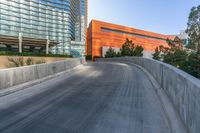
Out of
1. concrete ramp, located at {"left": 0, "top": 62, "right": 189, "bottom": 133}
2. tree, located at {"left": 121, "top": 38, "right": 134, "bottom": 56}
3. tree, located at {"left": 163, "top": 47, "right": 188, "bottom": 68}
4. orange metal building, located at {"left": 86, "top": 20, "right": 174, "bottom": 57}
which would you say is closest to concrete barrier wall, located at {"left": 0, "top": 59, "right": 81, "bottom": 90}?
concrete ramp, located at {"left": 0, "top": 62, "right": 189, "bottom": 133}

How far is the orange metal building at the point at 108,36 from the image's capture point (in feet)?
239

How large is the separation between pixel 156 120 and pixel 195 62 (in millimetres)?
25880

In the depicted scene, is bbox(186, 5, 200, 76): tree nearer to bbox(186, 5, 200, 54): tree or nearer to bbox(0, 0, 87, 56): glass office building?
bbox(186, 5, 200, 54): tree

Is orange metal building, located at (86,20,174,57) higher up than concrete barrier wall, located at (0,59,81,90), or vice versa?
orange metal building, located at (86,20,174,57)

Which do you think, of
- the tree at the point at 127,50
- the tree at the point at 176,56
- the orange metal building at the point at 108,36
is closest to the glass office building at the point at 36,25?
the orange metal building at the point at 108,36

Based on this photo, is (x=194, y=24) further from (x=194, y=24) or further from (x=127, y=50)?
(x=127, y=50)

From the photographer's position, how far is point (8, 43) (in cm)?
5047

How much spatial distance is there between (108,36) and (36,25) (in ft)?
106

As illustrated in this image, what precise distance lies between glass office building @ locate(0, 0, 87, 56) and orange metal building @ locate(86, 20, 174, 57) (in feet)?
24.4

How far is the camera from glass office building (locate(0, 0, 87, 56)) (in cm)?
4894

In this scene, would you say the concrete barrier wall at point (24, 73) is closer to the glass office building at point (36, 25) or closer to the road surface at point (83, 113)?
the road surface at point (83, 113)

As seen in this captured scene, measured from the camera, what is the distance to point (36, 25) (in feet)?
184

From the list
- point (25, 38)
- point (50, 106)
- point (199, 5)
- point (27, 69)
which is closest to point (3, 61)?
point (25, 38)

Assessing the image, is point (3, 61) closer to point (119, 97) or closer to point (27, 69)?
point (27, 69)
